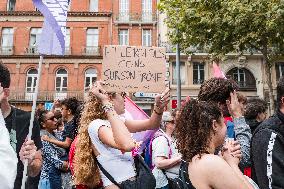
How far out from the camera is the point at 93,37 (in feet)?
107

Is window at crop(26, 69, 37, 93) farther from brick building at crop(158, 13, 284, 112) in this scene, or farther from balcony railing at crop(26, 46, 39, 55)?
brick building at crop(158, 13, 284, 112)

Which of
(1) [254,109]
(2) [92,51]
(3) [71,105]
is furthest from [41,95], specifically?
(1) [254,109]

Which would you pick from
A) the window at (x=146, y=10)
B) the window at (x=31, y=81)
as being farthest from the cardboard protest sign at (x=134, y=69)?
the window at (x=146, y=10)

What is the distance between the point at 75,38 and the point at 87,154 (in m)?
30.1

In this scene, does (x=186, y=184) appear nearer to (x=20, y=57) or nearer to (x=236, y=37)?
(x=236, y=37)

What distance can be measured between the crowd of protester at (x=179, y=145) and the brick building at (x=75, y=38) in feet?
91.5

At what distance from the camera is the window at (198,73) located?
2973cm

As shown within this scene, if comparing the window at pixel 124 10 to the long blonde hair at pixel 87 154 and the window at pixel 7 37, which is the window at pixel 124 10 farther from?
the long blonde hair at pixel 87 154

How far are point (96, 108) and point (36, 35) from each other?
30.8 m

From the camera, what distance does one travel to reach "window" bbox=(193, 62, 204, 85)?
29.7 meters

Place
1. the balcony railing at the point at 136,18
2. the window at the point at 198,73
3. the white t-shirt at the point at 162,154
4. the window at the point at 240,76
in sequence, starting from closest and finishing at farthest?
the white t-shirt at the point at 162,154, the window at the point at 240,76, the window at the point at 198,73, the balcony railing at the point at 136,18

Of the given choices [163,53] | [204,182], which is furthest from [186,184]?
[163,53]

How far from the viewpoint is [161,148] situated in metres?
4.55

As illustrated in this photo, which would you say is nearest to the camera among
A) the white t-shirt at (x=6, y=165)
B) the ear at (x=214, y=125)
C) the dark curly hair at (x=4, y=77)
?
the white t-shirt at (x=6, y=165)
